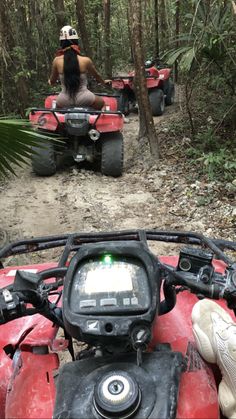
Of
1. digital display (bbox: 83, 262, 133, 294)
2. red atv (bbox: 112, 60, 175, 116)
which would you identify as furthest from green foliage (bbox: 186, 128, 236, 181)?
digital display (bbox: 83, 262, 133, 294)

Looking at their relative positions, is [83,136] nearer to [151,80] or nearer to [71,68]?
[71,68]

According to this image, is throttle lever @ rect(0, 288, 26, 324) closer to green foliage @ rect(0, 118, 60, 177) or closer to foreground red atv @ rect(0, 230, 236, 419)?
foreground red atv @ rect(0, 230, 236, 419)

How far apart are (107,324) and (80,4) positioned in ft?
36.2

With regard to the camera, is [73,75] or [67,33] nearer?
[67,33]

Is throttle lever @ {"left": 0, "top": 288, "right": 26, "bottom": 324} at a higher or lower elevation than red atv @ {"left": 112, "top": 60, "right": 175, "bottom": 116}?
higher

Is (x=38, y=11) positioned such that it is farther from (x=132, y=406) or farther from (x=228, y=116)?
(x=132, y=406)

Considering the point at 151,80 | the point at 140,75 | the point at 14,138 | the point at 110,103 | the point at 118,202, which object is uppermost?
the point at 14,138

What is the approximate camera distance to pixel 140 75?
6738 mm

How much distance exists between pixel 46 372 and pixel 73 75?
5.79 metres

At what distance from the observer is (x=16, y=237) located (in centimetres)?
484

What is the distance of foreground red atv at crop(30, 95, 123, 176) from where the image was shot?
20.4 ft

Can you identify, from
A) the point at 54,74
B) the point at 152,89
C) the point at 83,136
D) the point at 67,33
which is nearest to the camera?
the point at 67,33

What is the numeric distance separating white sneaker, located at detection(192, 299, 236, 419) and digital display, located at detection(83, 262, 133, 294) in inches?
10.3

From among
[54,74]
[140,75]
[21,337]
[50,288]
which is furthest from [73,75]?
[50,288]
